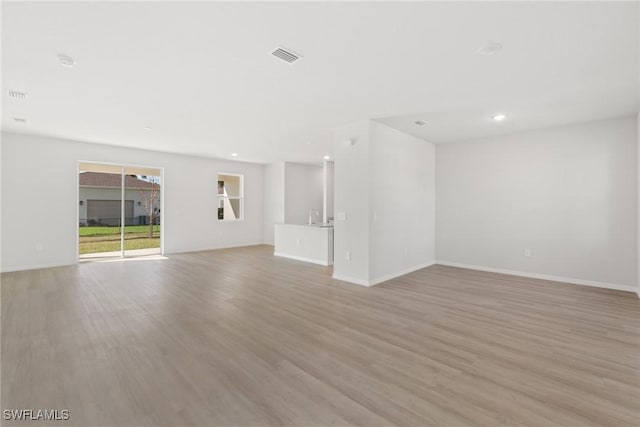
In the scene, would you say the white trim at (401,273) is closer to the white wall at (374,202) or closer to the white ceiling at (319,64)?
the white wall at (374,202)

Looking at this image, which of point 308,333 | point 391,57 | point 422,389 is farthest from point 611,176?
point 308,333

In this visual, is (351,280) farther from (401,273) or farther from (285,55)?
(285,55)

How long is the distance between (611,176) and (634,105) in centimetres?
112

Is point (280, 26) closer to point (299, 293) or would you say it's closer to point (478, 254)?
point (299, 293)

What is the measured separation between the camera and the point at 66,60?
8.78 ft

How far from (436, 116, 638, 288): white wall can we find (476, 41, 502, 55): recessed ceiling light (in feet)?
11.5

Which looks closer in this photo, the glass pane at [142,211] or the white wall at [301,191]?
the glass pane at [142,211]

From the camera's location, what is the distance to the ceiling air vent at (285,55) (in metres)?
2.51

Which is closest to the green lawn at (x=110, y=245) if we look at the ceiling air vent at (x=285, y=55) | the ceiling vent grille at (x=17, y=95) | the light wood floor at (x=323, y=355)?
the light wood floor at (x=323, y=355)

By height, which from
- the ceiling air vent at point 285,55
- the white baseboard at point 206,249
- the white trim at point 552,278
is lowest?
the white trim at point 552,278

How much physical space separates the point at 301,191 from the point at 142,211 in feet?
15.2

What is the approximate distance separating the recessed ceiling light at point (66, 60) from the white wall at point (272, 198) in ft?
21.5

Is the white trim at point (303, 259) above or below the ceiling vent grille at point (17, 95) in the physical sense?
below

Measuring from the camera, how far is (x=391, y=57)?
2.63 m
